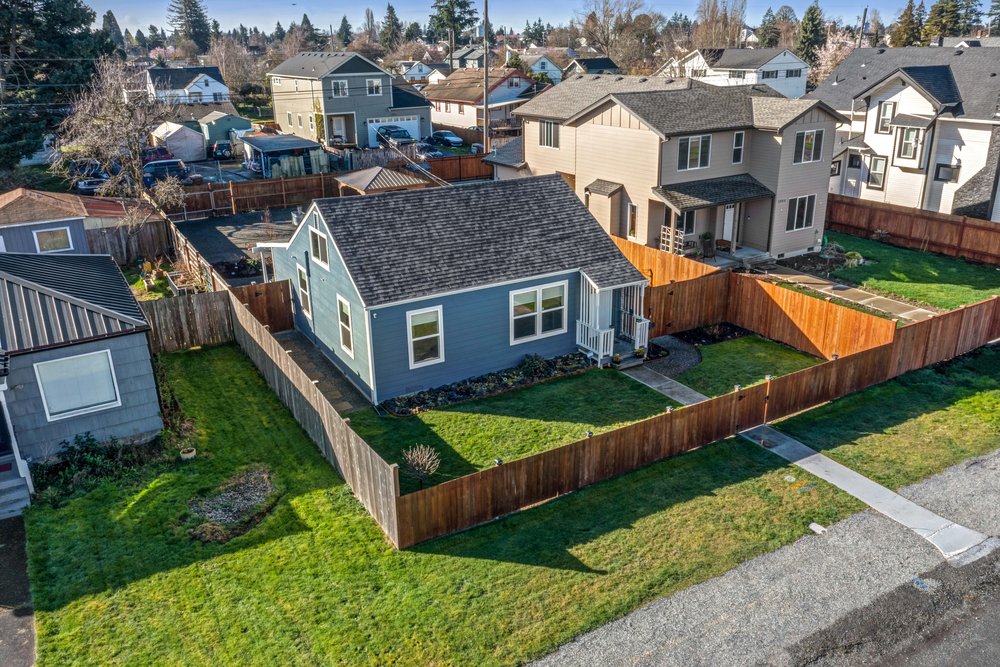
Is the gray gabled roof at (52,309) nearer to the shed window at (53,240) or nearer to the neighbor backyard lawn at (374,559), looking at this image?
the neighbor backyard lawn at (374,559)

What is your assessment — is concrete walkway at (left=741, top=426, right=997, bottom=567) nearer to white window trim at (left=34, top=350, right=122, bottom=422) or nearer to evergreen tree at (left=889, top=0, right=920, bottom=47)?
white window trim at (left=34, top=350, right=122, bottom=422)

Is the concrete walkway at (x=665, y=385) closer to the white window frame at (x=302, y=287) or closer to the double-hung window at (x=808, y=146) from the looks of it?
the white window frame at (x=302, y=287)

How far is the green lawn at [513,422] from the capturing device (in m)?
16.9

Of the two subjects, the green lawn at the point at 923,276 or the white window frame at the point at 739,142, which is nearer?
the green lawn at the point at 923,276

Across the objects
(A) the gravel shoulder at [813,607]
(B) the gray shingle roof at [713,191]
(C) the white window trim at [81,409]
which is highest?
(B) the gray shingle roof at [713,191]

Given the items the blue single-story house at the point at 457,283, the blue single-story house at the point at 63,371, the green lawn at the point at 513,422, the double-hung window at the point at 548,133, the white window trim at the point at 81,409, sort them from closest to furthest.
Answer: the blue single-story house at the point at 63,371, the white window trim at the point at 81,409, the green lawn at the point at 513,422, the blue single-story house at the point at 457,283, the double-hung window at the point at 548,133

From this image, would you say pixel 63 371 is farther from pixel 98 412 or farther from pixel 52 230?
pixel 52 230

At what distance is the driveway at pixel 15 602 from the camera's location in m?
11.2

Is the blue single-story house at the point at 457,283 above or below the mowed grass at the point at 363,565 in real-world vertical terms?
above

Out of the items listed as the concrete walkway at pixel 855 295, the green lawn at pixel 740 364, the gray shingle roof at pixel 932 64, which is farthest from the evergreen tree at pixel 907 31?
the green lawn at pixel 740 364

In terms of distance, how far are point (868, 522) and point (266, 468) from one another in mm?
12623

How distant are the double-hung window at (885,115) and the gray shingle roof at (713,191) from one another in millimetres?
11818

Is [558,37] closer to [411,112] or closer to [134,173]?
[411,112]

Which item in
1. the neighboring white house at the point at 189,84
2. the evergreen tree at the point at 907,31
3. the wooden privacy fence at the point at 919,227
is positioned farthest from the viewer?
the evergreen tree at the point at 907,31
